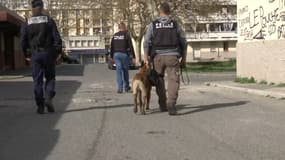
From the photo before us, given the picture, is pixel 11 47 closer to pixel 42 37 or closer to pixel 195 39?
pixel 42 37

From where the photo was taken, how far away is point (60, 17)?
66125mm

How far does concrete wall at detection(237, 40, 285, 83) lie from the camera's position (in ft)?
55.3

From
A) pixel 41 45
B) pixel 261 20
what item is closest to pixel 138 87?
pixel 41 45

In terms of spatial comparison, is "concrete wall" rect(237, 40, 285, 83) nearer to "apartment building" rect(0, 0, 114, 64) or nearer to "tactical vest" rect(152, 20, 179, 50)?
"apartment building" rect(0, 0, 114, 64)

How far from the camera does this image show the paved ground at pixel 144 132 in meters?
7.02

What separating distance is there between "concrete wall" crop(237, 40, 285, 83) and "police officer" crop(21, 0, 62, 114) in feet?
26.8

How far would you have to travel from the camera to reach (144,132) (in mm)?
8523

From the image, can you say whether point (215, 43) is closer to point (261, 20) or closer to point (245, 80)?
point (245, 80)

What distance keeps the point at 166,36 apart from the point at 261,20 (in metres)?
8.79

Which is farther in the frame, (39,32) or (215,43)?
(215,43)

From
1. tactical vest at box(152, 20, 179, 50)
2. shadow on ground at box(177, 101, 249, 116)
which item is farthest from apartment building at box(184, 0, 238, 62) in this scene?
tactical vest at box(152, 20, 179, 50)

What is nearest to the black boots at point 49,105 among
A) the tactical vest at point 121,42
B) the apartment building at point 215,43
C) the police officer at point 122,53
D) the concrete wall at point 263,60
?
the police officer at point 122,53

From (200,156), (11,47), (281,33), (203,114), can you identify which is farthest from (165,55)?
(11,47)

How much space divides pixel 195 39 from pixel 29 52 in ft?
257
